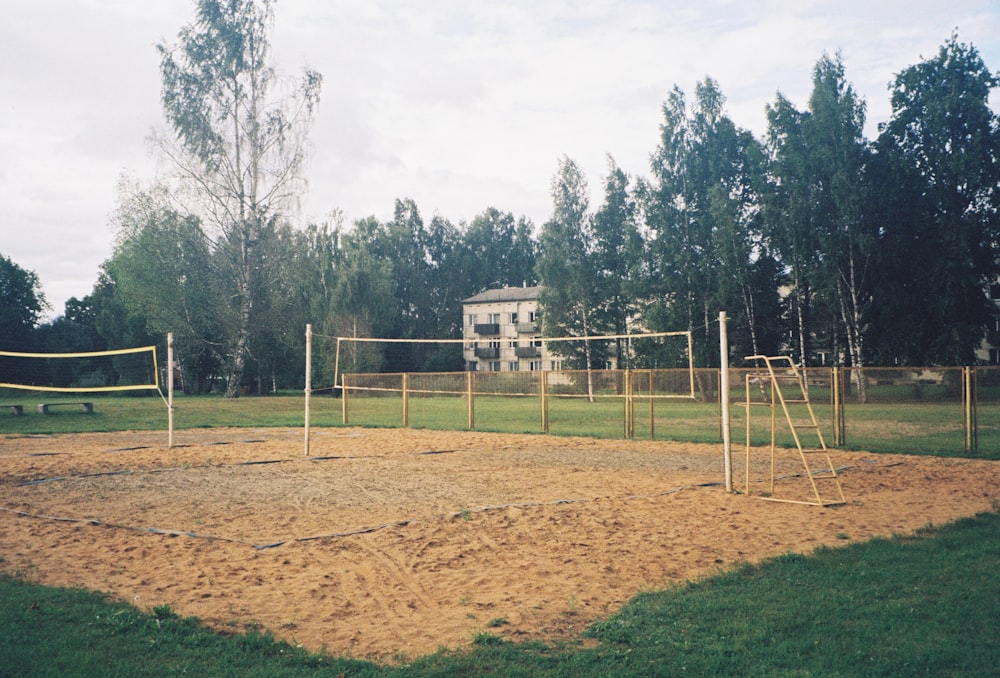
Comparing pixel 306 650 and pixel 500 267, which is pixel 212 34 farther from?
pixel 500 267

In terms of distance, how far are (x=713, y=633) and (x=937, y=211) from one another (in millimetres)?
34084

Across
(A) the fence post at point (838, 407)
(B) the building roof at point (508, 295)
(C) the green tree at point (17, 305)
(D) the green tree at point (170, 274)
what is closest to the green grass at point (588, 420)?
(A) the fence post at point (838, 407)

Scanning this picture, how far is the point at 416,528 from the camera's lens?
7.98 m

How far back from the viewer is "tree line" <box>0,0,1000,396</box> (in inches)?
1247

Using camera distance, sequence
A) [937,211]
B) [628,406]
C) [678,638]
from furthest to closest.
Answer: [937,211], [628,406], [678,638]

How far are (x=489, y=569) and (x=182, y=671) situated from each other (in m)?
2.97

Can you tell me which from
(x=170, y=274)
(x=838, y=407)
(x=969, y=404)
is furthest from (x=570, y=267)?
(x=969, y=404)

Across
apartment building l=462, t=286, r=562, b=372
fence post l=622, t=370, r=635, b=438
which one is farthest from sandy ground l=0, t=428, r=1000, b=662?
apartment building l=462, t=286, r=562, b=372

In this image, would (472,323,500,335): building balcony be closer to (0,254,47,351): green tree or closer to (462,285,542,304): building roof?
(462,285,542,304): building roof

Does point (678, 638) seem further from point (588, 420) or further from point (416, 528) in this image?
point (588, 420)

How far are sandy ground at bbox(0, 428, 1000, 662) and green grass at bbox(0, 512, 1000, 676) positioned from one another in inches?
10.5

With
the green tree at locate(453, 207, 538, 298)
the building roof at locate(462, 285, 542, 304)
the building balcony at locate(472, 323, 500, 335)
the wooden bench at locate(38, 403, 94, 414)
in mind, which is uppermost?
the green tree at locate(453, 207, 538, 298)

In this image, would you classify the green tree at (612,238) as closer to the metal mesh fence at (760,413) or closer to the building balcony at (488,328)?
the metal mesh fence at (760,413)

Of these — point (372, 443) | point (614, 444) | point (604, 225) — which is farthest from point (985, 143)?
point (372, 443)
